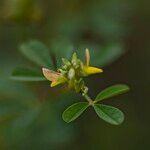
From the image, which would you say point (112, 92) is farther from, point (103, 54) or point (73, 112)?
point (103, 54)

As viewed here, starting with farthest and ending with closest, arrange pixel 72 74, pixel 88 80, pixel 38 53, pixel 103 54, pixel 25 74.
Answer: pixel 88 80
pixel 103 54
pixel 38 53
pixel 25 74
pixel 72 74

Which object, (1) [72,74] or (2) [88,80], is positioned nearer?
(1) [72,74]

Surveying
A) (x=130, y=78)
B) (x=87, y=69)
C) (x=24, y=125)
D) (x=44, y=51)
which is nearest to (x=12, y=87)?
(x=24, y=125)

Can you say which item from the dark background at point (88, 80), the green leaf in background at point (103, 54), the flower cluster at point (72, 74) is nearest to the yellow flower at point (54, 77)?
the flower cluster at point (72, 74)

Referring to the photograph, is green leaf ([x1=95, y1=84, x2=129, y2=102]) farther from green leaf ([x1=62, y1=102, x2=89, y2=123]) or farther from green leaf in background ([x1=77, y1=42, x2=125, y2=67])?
green leaf in background ([x1=77, y1=42, x2=125, y2=67])

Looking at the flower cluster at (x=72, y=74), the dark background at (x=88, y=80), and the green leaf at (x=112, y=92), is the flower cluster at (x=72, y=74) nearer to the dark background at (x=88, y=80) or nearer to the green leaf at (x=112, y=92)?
the green leaf at (x=112, y=92)

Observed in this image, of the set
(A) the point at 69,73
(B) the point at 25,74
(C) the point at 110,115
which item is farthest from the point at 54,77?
(B) the point at 25,74

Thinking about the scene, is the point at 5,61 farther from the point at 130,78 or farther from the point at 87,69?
the point at 87,69
